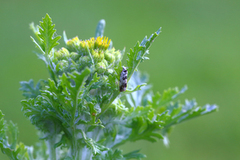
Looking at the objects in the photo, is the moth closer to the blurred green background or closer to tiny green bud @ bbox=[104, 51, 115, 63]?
tiny green bud @ bbox=[104, 51, 115, 63]

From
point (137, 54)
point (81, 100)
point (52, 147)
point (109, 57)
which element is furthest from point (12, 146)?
point (137, 54)

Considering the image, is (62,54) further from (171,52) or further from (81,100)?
(171,52)

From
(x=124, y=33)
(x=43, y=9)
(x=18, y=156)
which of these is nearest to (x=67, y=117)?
(x=18, y=156)

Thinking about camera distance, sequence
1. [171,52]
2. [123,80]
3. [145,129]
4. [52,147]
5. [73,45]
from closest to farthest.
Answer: [123,80]
[73,45]
[52,147]
[145,129]
[171,52]

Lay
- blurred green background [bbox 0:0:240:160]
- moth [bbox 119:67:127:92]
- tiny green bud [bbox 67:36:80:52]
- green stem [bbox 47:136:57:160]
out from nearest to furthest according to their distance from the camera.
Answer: moth [bbox 119:67:127:92], tiny green bud [bbox 67:36:80:52], green stem [bbox 47:136:57:160], blurred green background [bbox 0:0:240:160]

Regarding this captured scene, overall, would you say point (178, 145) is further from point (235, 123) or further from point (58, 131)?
point (58, 131)

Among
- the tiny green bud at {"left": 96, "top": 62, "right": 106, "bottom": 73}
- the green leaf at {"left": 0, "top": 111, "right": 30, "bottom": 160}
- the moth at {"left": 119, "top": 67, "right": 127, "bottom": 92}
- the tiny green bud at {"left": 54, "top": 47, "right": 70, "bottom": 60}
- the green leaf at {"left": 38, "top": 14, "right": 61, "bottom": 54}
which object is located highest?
the green leaf at {"left": 38, "top": 14, "right": 61, "bottom": 54}

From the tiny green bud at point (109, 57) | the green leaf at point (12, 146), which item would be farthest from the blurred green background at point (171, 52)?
the tiny green bud at point (109, 57)

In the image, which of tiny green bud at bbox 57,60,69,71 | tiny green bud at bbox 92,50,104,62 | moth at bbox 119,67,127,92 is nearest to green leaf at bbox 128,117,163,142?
moth at bbox 119,67,127,92
